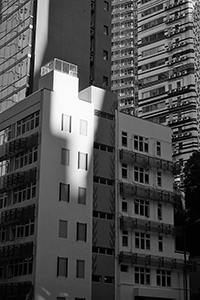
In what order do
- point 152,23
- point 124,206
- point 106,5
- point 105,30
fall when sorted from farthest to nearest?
point 152,23 < point 106,5 < point 105,30 < point 124,206

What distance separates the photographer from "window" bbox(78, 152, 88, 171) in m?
57.5

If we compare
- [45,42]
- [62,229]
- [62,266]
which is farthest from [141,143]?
[45,42]

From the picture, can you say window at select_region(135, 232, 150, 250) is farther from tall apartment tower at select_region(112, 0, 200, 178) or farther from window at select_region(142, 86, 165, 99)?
window at select_region(142, 86, 165, 99)

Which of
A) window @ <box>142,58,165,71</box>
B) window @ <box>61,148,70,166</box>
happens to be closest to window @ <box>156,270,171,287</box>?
window @ <box>61,148,70,166</box>

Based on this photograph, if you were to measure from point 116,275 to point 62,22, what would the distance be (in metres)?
35.6

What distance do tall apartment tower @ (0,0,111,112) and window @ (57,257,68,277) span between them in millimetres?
25122

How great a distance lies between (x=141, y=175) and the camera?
6309cm

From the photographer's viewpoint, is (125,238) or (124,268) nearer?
(124,268)

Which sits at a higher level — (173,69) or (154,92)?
(173,69)

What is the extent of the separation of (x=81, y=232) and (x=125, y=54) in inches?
3248

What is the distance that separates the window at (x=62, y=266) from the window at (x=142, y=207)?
10.9 m

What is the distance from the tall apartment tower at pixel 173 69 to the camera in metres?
94.2

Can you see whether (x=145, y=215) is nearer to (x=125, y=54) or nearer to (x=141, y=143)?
(x=141, y=143)

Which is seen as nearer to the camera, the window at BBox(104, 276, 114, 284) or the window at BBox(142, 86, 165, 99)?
the window at BBox(104, 276, 114, 284)
